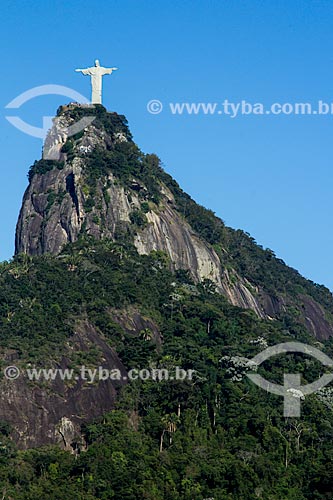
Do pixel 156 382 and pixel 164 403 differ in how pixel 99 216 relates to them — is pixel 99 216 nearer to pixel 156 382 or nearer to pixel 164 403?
pixel 156 382

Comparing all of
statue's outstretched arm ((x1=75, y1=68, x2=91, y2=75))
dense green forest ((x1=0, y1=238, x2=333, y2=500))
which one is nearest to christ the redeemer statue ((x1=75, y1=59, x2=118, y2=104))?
statue's outstretched arm ((x1=75, y1=68, x2=91, y2=75))

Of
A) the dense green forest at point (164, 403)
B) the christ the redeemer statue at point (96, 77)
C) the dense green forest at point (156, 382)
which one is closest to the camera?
the dense green forest at point (164, 403)

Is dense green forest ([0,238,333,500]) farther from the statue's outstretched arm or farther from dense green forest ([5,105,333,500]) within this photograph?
the statue's outstretched arm

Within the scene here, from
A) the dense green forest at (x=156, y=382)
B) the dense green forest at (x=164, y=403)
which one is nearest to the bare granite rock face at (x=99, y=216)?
the dense green forest at (x=156, y=382)

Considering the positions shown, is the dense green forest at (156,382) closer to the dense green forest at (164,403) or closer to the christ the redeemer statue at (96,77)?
the dense green forest at (164,403)

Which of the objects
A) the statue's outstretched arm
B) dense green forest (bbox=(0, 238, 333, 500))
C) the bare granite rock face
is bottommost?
dense green forest (bbox=(0, 238, 333, 500))

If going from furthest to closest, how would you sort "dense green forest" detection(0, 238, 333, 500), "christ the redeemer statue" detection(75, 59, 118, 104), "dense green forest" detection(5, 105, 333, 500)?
1. "christ the redeemer statue" detection(75, 59, 118, 104)
2. "dense green forest" detection(5, 105, 333, 500)
3. "dense green forest" detection(0, 238, 333, 500)

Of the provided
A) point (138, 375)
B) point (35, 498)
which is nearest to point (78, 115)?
point (138, 375)

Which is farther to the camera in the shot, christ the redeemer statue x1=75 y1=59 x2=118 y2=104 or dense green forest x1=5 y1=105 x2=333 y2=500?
christ the redeemer statue x1=75 y1=59 x2=118 y2=104
